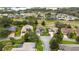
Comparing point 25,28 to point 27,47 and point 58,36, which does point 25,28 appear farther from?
point 58,36

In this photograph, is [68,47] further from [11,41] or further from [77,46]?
[11,41]

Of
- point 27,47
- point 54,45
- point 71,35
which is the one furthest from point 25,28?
point 71,35

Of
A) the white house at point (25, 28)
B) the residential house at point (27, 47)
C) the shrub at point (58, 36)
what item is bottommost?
the residential house at point (27, 47)

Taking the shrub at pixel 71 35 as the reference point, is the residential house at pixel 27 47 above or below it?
below

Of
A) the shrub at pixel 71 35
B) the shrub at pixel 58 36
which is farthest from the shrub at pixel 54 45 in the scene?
the shrub at pixel 71 35

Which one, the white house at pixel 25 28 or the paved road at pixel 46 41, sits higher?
the white house at pixel 25 28

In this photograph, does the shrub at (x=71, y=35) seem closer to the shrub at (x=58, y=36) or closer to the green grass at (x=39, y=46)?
the shrub at (x=58, y=36)

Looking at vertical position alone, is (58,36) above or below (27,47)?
above

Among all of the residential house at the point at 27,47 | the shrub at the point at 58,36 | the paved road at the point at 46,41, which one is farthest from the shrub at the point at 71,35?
the residential house at the point at 27,47

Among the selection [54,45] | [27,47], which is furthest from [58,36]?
[27,47]

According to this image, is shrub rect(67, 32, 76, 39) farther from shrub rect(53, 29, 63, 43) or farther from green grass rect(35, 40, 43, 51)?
green grass rect(35, 40, 43, 51)

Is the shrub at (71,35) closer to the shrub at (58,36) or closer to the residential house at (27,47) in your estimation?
the shrub at (58,36)

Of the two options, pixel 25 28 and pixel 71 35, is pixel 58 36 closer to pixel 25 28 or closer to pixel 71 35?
pixel 71 35
